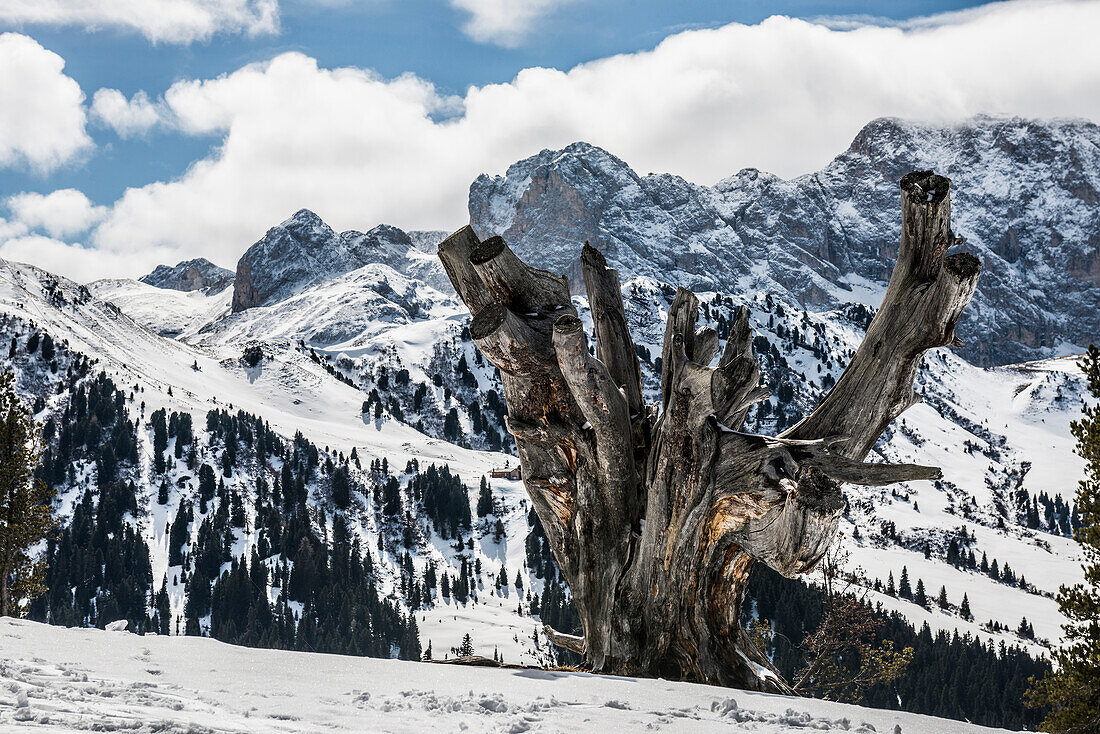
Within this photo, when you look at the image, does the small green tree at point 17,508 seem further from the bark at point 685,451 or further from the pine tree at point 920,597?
the pine tree at point 920,597

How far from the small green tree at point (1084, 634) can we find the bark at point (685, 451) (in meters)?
4.30

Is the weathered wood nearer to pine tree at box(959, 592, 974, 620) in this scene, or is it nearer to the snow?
the snow

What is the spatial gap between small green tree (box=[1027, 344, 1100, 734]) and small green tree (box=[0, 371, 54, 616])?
3090cm

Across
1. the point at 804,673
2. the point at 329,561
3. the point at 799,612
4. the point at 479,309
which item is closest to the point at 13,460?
the point at 479,309

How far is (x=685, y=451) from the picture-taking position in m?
13.5

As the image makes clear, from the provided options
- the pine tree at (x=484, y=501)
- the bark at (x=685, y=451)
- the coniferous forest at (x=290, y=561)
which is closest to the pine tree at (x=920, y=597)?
the coniferous forest at (x=290, y=561)

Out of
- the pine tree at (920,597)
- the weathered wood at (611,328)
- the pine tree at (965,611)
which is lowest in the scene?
the pine tree at (965,611)

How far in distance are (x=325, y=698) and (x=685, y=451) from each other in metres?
6.97

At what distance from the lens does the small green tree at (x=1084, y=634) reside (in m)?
14.8

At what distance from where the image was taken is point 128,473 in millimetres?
180625

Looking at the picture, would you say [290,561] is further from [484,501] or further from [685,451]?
[685,451]

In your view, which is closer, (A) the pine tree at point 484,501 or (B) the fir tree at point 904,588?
(B) the fir tree at point 904,588

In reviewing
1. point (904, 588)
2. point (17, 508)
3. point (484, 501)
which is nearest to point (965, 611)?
point (904, 588)

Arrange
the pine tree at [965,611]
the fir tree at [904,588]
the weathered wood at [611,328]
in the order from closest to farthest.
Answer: the weathered wood at [611,328], the fir tree at [904,588], the pine tree at [965,611]
